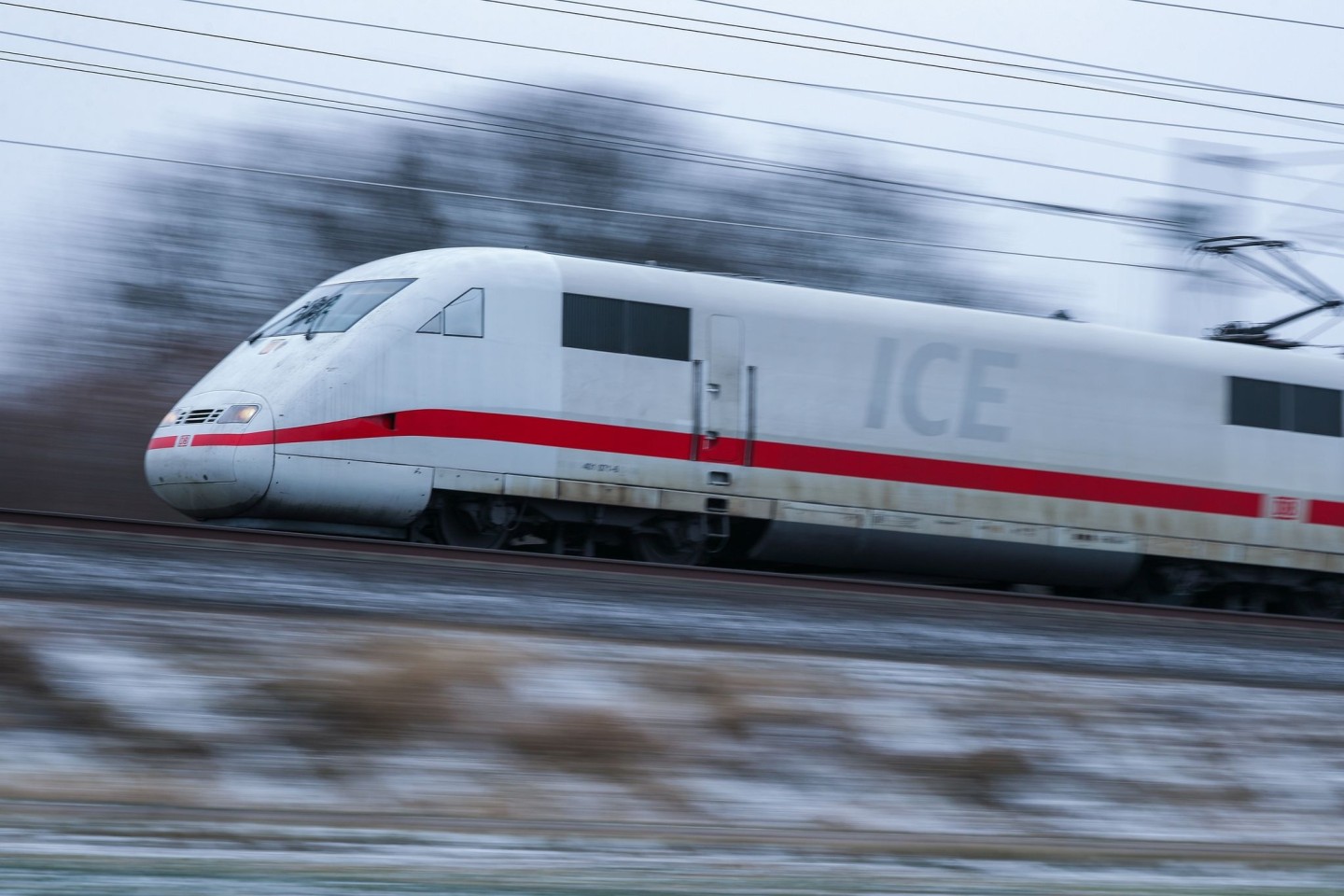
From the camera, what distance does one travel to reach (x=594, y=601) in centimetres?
738

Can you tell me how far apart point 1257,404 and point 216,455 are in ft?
31.5

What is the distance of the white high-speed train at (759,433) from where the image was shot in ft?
32.5

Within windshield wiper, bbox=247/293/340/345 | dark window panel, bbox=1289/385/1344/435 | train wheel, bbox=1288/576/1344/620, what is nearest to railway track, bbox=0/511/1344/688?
windshield wiper, bbox=247/293/340/345

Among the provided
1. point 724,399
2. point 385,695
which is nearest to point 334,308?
point 724,399

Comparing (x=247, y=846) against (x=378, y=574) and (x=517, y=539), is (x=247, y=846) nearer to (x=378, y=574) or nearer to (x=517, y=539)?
(x=378, y=574)

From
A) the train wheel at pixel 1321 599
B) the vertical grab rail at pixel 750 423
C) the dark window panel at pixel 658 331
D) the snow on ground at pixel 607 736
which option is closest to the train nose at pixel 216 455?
the dark window panel at pixel 658 331

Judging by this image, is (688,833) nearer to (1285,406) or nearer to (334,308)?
(334,308)

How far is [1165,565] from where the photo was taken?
12828 mm

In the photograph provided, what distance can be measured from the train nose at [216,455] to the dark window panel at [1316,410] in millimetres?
9675

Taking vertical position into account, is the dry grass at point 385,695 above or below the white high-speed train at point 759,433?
below

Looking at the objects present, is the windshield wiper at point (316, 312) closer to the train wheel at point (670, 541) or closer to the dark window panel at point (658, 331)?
the dark window panel at point (658, 331)

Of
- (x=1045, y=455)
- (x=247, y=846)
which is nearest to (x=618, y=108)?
(x=1045, y=455)

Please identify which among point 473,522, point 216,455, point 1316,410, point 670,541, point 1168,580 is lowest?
point 1168,580

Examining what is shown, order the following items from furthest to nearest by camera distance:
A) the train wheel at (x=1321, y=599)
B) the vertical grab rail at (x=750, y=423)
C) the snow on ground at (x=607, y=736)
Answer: the train wheel at (x=1321, y=599) < the vertical grab rail at (x=750, y=423) < the snow on ground at (x=607, y=736)
